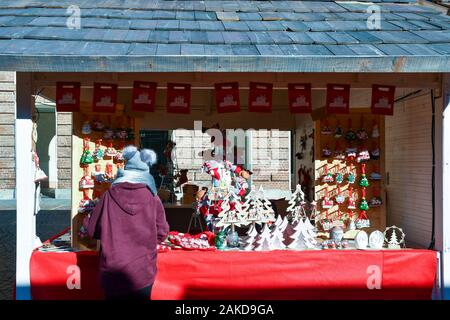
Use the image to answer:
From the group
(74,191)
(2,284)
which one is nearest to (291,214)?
(74,191)

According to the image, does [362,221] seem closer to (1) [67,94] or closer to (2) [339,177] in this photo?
(2) [339,177]

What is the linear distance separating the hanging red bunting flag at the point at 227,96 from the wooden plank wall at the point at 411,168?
2.31 metres

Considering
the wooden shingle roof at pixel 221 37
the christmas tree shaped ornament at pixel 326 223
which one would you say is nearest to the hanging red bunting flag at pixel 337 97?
the wooden shingle roof at pixel 221 37

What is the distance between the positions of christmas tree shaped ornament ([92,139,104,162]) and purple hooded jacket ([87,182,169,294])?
7.75 ft

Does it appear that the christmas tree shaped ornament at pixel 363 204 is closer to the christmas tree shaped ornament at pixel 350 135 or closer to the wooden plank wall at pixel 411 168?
the wooden plank wall at pixel 411 168

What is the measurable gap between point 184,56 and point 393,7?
11.2 ft

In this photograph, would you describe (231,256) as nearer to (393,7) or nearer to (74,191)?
(74,191)

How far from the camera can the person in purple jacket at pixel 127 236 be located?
509cm

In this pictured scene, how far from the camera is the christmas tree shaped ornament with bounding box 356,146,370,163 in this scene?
24.9 ft

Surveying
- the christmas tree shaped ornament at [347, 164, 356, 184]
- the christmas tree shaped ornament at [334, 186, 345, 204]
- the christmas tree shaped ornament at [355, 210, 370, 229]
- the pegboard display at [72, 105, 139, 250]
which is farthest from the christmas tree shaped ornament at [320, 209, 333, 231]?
the pegboard display at [72, 105, 139, 250]

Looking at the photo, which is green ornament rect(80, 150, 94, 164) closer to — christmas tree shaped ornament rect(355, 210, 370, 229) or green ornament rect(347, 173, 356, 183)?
green ornament rect(347, 173, 356, 183)

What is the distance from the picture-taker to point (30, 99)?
19.8 feet

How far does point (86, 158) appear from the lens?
736 cm

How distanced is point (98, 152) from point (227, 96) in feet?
6.71
